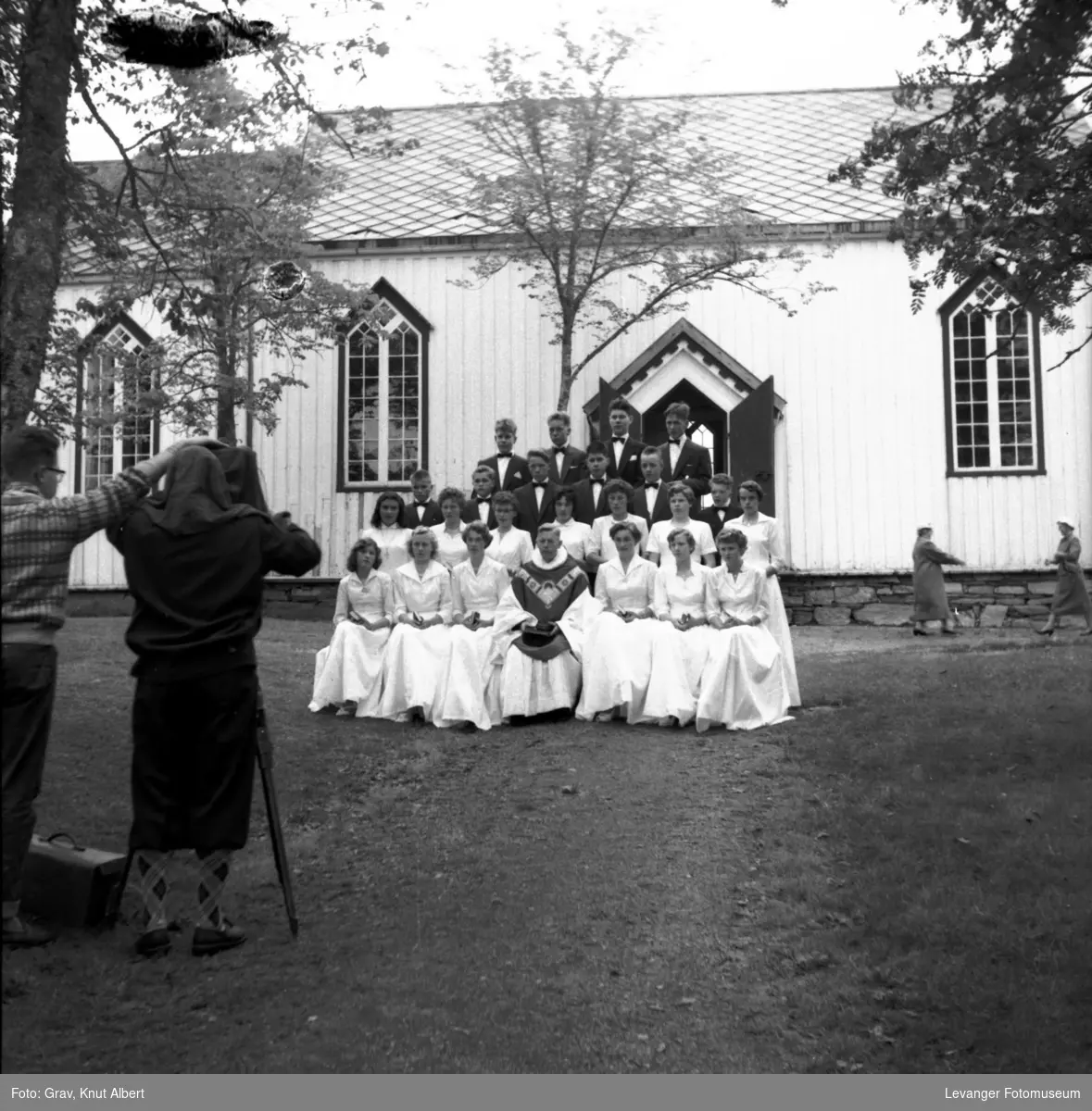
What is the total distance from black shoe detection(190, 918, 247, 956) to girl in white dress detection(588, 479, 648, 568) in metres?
6.58

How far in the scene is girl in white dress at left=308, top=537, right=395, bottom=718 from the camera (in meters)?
11.1

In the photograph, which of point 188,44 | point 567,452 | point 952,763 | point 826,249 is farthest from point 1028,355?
point 188,44

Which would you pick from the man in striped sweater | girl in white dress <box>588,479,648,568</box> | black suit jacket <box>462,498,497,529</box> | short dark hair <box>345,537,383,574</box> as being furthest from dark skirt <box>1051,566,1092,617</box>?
the man in striped sweater

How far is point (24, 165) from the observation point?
23.6ft

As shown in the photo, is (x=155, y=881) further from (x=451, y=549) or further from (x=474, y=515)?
(x=474, y=515)

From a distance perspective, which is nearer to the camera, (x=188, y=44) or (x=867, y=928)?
(x=867, y=928)

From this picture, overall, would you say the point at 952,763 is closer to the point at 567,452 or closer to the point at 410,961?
the point at 410,961

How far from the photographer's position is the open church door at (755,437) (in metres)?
18.3

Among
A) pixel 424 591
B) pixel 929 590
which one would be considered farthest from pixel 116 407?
pixel 929 590

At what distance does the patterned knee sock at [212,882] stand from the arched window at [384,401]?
14.8 m

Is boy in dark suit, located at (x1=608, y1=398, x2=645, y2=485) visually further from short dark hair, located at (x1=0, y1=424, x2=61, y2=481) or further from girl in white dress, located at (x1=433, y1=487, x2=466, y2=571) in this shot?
short dark hair, located at (x1=0, y1=424, x2=61, y2=481)

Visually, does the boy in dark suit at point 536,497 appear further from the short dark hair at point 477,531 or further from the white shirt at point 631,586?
the white shirt at point 631,586

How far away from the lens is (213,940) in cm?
532

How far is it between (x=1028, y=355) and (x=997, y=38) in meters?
12.5
